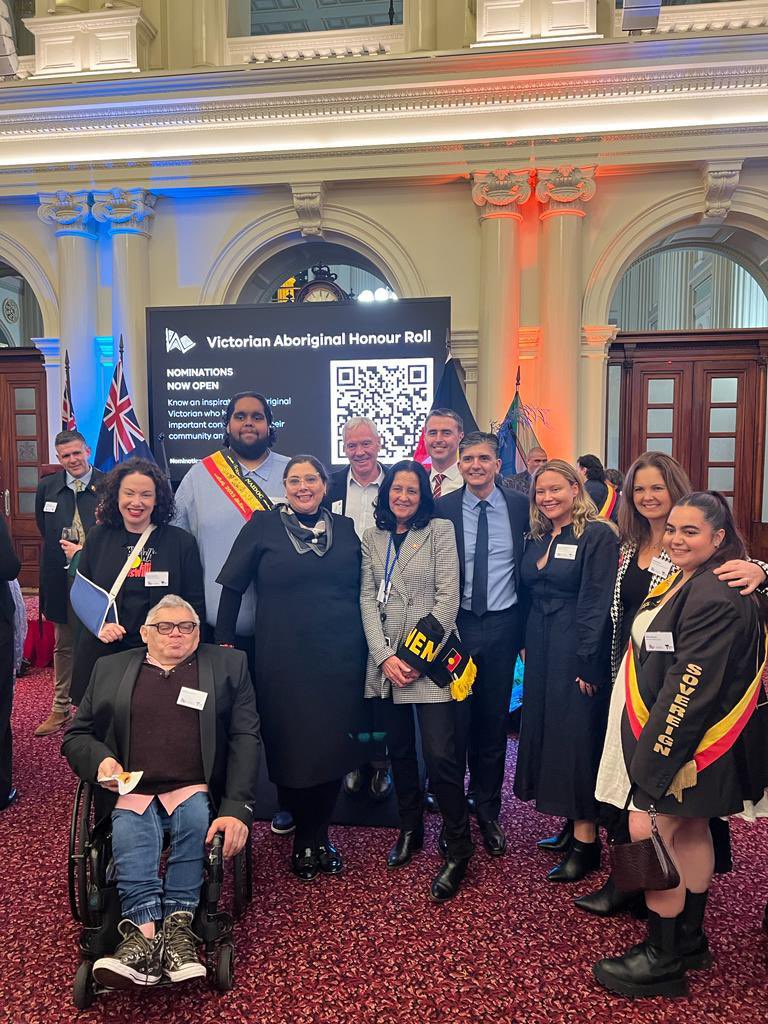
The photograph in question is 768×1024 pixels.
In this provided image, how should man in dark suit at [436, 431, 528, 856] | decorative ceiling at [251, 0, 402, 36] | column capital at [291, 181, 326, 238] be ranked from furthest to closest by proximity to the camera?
decorative ceiling at [251, 0, 402, 36] < column capital at [291, 181, 326, 238] < man in dark suit at [436, 431, 528, 856]

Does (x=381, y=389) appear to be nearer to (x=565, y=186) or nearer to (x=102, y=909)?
(x=102, y=909)

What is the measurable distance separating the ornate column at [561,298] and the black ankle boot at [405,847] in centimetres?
465

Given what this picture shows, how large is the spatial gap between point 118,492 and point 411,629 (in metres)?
1.25

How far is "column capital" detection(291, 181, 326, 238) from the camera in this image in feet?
23.2

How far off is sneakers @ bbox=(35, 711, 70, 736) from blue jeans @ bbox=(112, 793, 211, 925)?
7.74ft

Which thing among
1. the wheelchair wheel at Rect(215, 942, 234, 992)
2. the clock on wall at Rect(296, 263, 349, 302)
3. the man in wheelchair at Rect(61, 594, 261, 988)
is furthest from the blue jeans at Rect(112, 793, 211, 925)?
the clock on wall at Rect(296, 263, 349, 302)

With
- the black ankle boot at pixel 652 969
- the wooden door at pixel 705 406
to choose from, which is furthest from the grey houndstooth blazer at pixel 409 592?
the wooden door at pixel 705 406

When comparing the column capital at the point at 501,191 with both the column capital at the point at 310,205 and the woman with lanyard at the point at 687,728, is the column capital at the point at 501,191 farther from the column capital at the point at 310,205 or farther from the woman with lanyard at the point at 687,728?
the woman with lanyard at the point at 687,728

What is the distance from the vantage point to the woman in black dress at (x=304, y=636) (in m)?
2.58

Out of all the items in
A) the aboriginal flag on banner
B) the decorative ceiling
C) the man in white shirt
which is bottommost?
the man in white shirt

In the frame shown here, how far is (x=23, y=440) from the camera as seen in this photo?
28.3ft

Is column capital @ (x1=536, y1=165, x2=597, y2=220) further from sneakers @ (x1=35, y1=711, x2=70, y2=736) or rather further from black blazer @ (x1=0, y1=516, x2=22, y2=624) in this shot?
sneakers @ (x1=35, y1=711, x2=70, y2=736)

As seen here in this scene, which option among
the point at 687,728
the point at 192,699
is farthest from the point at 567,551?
the point at 192,699

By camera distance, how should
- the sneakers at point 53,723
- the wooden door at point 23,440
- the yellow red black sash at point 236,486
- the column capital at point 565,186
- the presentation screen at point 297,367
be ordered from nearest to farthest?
1. the yellow red black sash at point 236,486
2. the sneakers at point 53,723
3. the presentation screen at point 297,367
4. the column capital at point 565,186
5. the wooden door at point 23,440
